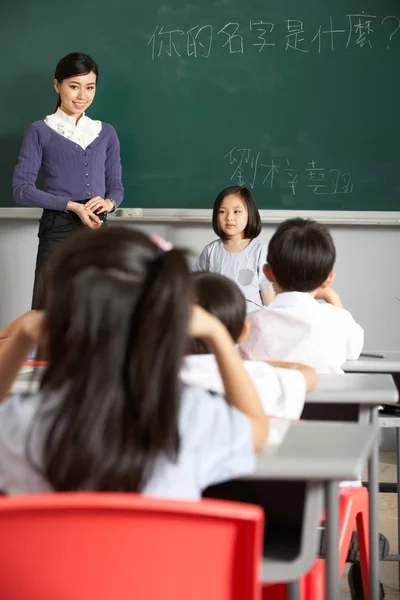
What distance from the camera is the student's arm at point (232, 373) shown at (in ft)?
4.41

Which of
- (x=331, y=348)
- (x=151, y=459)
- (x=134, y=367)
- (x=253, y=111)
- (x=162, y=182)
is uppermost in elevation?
(x=253, y=111)

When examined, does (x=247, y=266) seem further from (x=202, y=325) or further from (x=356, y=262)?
(x=202, y=325)

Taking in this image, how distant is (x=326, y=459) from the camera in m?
1.34

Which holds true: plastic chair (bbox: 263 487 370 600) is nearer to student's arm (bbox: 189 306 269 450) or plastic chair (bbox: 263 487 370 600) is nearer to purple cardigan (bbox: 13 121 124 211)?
student's arm (bbox: 189 306 269 450)

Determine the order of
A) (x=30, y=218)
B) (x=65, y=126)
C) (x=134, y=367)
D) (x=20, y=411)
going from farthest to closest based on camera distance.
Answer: (x=30, y=218), (x=65, y=126), (x=20, y=411), (x=134, y=367)

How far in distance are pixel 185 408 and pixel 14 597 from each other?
35 cm

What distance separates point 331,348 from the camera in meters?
2.45

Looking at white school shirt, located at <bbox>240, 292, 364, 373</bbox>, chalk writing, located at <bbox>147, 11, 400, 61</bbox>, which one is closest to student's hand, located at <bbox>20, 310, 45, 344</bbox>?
white school shirt, located at <bbox>240, 292, 364, 373</bbox>

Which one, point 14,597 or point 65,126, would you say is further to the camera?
point 65,126

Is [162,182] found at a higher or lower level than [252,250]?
higher

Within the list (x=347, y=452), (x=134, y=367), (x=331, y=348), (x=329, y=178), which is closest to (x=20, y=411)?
(x=134, y=367)

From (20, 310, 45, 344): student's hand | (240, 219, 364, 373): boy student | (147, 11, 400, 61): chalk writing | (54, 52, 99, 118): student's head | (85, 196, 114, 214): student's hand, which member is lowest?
(20, 310, 45, 344): student's hand

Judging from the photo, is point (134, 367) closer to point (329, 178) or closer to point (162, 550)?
point (162, 550)

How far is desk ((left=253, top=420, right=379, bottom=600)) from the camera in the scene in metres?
1.32
